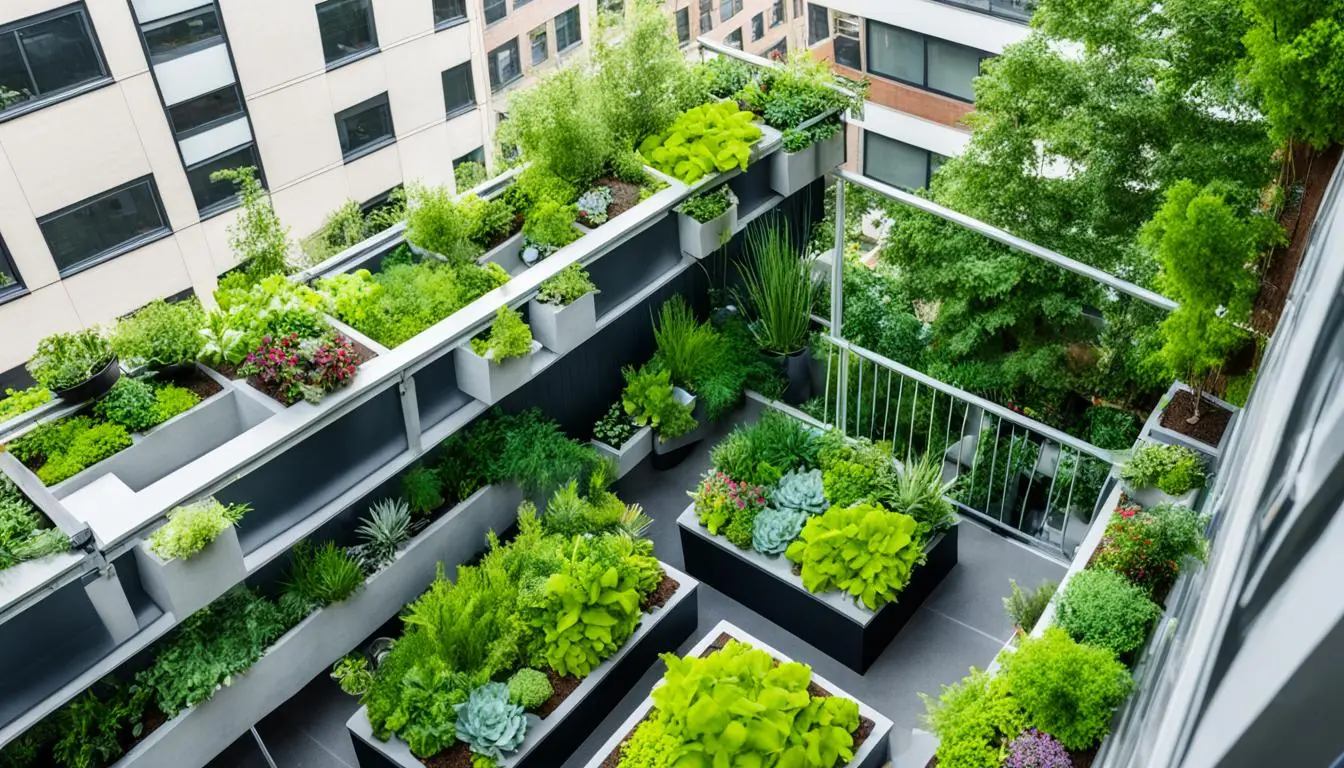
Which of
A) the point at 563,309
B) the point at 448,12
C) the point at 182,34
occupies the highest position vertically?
the point at 182,34

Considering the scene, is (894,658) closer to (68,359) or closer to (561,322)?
(561,322)

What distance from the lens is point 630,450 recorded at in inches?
234

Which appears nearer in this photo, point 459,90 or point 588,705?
point 588,705

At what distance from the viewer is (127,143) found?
21.7ft

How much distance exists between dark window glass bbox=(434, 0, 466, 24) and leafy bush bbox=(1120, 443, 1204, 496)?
18.5 ft

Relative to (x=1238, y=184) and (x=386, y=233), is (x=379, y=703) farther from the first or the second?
(x=1238, y=184)

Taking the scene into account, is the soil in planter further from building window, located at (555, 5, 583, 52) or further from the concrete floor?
building window, located at (555, 5, 583, 52)

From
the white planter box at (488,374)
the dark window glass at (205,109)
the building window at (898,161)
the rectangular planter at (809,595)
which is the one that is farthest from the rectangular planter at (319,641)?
the building window at (898,161)

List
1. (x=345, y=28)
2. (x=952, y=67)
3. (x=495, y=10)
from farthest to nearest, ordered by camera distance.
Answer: (x=952, y=67)
(x=495, y=10)
(x=345, y=28)

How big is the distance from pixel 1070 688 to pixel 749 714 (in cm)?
116

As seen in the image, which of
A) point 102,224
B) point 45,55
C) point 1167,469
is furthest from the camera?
point 102,224

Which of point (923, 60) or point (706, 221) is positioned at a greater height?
point (706, 221)

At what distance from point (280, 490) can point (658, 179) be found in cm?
246

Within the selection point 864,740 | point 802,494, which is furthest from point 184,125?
point 864,740
